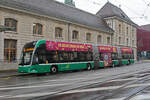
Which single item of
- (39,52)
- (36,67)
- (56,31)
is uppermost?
(56,31)

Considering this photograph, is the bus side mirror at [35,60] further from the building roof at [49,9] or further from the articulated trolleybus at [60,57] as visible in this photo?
the building roof at [49,9]

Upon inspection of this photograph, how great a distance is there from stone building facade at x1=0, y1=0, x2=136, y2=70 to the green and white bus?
534cm

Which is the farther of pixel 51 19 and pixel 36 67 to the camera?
pixel 51 19

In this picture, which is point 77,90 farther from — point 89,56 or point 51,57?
point 89,56

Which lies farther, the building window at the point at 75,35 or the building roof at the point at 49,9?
the building window at the point at 75,35

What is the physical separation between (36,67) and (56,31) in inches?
514

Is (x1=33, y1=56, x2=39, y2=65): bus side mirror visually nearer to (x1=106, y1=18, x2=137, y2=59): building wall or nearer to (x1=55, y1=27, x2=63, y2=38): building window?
(x1=55, y1=27, x2=63, y2=38): building window

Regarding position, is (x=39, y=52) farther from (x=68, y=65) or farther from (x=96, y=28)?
(x=96, y=28)

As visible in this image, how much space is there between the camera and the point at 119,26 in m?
47.1

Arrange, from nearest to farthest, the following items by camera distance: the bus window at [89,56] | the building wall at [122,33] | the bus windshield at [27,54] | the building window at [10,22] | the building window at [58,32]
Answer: the bus windshield at [27,54], the building window at [10,22], the bus window at [89,56], the building window at [58,32], the building wall at [122,33]

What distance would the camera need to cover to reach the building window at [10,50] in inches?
852

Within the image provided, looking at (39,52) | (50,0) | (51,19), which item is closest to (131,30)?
(50,0)

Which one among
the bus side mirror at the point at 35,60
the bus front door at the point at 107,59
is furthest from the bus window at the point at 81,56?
the bus side mirror at the point at 35,60

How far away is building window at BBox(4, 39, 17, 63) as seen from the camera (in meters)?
21.6
